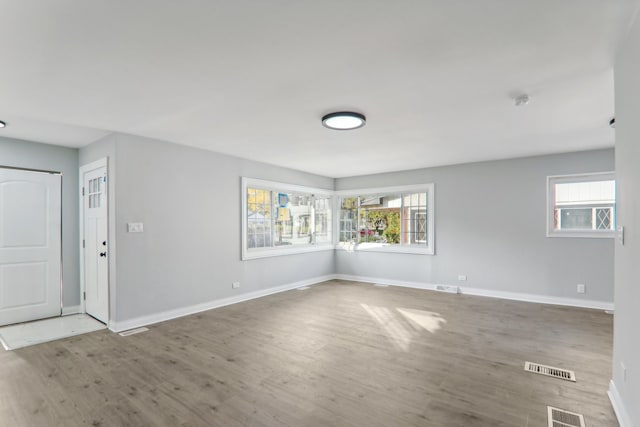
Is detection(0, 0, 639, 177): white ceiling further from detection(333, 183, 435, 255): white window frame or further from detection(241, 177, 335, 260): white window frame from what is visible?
detection(333, 183, 435, 255): white window frame

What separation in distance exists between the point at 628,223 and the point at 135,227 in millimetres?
4732

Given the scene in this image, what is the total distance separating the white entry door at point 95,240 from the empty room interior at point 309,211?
0.05 metres

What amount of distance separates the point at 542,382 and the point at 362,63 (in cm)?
288

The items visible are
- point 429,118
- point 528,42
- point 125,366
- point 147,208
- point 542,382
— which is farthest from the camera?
point 147,208

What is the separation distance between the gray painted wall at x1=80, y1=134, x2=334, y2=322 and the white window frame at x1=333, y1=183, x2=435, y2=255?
2.41m

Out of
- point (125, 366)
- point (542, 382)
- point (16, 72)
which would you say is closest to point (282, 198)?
point (125, 366)

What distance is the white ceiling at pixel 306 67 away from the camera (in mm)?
1768

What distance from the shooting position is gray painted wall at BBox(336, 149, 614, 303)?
16.6 feet

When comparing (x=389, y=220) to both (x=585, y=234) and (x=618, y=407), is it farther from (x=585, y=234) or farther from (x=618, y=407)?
(x=618, y=407)

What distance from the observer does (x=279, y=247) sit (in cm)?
636

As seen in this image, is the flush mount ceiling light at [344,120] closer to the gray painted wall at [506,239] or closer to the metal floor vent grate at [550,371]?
the metal floor vent grate at [550,371]

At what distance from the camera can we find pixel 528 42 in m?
2.05

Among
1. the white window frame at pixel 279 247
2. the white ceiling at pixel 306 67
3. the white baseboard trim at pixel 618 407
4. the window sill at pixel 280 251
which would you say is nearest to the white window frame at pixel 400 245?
the white window frame at pixel 279 247

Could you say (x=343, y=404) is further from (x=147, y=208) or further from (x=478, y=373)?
(x=147, y=208)
